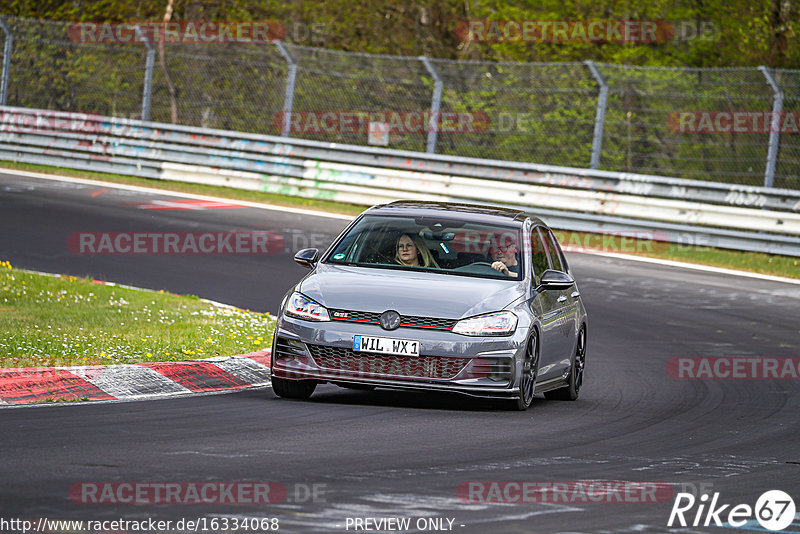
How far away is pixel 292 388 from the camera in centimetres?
1005

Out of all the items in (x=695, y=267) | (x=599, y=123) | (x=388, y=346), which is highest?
(x=599, y=123)

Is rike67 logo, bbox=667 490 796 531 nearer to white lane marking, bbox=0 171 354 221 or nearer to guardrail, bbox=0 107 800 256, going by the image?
guardrail, bbox=0 107 800 256

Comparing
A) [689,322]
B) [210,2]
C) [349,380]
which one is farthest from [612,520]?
[210,2]

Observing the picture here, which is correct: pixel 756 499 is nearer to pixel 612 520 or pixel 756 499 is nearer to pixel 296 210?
pixel 612 520

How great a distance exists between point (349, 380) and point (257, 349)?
2.52m

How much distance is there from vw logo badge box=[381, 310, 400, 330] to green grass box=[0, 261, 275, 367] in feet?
7.10

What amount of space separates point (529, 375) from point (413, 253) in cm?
130

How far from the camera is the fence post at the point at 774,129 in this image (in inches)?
840

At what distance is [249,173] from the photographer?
2606 centimetres

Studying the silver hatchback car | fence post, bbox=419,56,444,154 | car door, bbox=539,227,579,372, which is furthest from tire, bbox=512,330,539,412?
fence post, bbox=419,56,444,154

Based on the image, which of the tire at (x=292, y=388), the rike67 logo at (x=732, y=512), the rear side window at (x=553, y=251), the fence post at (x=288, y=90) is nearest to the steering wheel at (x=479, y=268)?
the rear side window at (x=553, y=251)

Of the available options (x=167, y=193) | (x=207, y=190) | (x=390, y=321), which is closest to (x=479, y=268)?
(x=390, y=321)

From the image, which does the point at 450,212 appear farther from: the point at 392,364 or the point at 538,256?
the point at 392,364

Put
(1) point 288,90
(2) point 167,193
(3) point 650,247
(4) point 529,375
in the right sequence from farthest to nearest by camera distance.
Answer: (1) point 288,90 → (2) point 167,193 → (3) point 650,247 → (4) point 529,375
